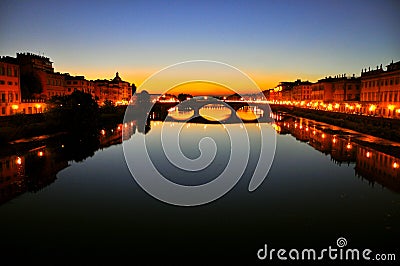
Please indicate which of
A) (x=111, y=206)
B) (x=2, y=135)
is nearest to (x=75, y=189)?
(x=111, y=206)

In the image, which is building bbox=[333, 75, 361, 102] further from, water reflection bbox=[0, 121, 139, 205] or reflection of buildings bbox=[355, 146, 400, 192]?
water reflection bbox=[0, 121, 139, 205]

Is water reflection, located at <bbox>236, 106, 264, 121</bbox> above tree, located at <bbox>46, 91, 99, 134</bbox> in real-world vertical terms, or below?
below

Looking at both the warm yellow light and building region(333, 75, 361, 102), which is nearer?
the warm yellow light

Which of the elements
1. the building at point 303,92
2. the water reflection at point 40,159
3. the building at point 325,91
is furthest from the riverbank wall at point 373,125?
the building at point 303,92

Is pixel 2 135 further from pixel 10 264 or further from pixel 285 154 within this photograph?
pixel 285 154

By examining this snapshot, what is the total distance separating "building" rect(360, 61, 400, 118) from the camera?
4475cm

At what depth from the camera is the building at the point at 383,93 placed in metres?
44.8

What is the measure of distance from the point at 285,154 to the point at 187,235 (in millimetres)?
17780

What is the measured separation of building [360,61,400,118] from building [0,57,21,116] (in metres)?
51.0

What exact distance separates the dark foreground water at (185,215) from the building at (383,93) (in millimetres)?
26802

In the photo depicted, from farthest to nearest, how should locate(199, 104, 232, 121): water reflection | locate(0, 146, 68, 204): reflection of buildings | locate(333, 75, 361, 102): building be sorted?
locate(199, 104, 232, 121): water reflection < locate(333, 75, 361, 102): building < locate(0, 146, 68, 204): reflection of buildings

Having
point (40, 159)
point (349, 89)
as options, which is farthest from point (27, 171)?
point (349, 89)

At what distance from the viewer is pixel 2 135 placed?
1109 inches

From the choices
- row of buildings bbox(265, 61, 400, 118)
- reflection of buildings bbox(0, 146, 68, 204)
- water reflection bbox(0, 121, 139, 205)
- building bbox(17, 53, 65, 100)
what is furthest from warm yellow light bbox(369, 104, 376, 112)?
building bbox(17, 53, 65, 100)
